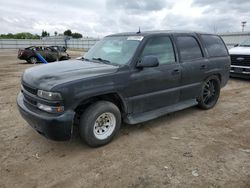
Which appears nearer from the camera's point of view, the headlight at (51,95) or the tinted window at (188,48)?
the headlight at (51,95)

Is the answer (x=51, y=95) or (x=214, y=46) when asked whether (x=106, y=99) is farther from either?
(x=214, y=46)

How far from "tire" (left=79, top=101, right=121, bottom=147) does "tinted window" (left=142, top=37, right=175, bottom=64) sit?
122cm

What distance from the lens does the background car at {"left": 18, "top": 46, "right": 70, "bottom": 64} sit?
17438 millimetres

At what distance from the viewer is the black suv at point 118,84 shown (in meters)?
3.20

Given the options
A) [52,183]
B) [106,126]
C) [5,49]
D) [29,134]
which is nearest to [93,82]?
[106,126]

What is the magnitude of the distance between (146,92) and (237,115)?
256cm

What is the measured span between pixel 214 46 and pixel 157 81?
228cm

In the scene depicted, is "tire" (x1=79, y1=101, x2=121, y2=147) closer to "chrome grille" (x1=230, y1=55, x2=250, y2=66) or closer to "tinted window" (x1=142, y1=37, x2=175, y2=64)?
"tinted window" (x1=142, y1=37, x2=175, y2=64)

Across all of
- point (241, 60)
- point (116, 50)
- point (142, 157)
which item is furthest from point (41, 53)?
point (142, 157)

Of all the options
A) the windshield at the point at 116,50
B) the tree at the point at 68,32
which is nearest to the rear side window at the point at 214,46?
the windshield at the point at 116,50

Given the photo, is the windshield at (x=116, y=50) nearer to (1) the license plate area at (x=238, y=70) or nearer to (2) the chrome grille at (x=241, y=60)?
(2) the chrome grille at (x=241, y=60)

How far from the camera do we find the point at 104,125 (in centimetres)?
378

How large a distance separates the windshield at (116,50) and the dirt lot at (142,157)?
138cm

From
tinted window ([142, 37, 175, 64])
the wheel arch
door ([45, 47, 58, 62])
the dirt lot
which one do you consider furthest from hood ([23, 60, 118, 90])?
door ([45, 47, 58, 62])
